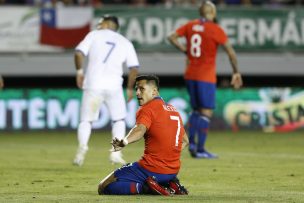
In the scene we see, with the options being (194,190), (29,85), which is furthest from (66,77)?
(194,190)

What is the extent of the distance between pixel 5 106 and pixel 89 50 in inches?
413

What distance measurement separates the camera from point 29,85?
2988 cm

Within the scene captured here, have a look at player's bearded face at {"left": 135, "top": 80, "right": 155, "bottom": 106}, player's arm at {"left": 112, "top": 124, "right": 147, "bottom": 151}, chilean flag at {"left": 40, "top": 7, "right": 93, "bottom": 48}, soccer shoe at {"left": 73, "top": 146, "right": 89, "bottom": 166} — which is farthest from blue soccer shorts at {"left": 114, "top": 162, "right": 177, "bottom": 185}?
chilean flag at {"left": 40, "top": 7, "right": 93, "bottom": 48}

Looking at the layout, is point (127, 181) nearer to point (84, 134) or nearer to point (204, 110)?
point (84, 134)

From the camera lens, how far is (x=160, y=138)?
10820mm

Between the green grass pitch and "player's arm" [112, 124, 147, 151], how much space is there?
A: 60cm

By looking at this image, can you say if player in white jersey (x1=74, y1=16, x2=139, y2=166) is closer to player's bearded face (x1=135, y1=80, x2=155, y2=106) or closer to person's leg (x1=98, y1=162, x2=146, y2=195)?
person's leg (x1=98, y1=162, x2=146, y2=195)

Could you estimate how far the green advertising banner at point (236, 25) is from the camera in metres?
27.5

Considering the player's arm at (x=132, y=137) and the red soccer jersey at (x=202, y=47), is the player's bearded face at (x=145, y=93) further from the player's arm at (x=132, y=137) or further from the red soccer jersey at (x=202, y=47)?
the red soccer jersey at (x=202, y=47)

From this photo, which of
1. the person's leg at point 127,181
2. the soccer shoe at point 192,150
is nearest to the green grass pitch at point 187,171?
the soccer shoe at point 192,150

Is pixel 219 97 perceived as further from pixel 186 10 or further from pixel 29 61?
pixel 29 61

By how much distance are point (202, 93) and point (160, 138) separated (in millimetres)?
6416

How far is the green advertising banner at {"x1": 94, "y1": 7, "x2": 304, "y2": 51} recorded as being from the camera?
90.3 feet

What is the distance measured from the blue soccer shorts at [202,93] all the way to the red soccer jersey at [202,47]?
8 centimetres
